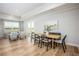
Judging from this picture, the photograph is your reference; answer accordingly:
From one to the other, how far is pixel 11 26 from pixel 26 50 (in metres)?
0.72

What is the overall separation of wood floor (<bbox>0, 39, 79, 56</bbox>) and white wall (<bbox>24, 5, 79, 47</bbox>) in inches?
9.5

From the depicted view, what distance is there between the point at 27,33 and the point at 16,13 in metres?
0.60

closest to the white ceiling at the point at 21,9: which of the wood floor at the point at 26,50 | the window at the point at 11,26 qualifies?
the window at the point at 11,26

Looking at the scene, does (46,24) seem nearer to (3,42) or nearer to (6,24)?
(6,24)

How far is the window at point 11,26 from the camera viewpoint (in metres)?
1.76

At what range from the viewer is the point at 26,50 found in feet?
5.79

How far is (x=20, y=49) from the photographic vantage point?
1748 mm

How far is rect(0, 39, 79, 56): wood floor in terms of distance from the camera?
1697 millimetres

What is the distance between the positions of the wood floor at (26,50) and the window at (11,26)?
0.31 meters

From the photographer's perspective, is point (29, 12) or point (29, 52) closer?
point (29, 52)

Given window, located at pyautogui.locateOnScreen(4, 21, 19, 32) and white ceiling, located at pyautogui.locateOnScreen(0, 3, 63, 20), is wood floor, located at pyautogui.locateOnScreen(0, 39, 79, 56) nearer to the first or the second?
window, located at pyautogui.locateOnScreen(4, 21, 19, 32)

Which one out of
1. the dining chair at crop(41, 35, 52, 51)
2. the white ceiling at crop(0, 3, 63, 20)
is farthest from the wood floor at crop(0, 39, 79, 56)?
the white ceiling at crop(0, 3, 63, 20)

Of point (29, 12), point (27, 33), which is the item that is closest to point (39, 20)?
point (29, 12)

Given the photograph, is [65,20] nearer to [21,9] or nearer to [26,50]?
[21,9]
